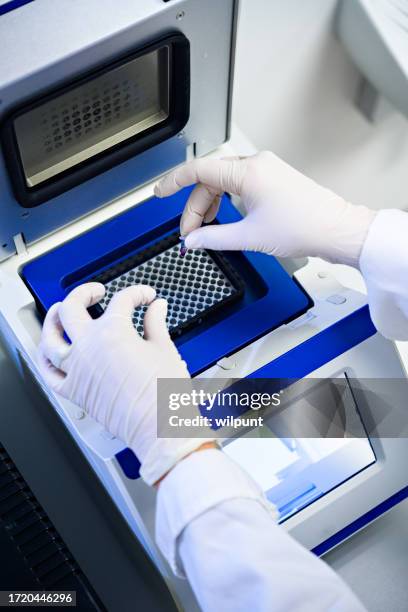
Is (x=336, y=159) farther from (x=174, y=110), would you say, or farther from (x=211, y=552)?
(x=211, y=552)

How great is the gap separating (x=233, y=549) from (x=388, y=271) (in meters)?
0.54

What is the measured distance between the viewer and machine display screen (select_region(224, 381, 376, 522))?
1374 millimetres

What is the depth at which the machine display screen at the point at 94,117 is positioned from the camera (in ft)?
4.07

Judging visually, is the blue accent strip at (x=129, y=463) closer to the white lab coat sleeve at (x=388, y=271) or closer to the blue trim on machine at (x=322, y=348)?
the blue trim on machine at (x=322, y=348)

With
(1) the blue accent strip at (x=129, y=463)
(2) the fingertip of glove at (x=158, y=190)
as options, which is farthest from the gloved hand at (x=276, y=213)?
(1) the blue accent strip at (x=129, y=463)

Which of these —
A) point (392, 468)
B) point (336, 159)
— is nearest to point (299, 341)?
point (392, 468)

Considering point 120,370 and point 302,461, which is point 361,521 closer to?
point 302,461

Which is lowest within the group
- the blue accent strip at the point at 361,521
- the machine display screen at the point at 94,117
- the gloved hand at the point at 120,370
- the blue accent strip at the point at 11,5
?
the blue accent strip at the point at 361,521

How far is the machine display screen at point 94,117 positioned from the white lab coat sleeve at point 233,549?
548 millimetres

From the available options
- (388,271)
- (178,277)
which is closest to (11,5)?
(178,277)

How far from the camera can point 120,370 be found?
119 cm

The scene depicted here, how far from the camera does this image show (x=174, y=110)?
135cm

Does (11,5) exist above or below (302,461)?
above

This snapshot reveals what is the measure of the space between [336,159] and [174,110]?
0.92 metres
